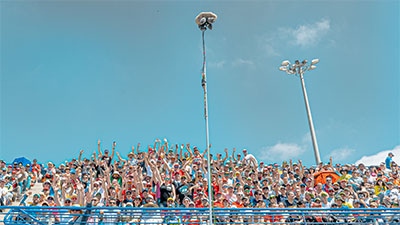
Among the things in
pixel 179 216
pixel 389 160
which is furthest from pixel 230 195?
pixel 389 160

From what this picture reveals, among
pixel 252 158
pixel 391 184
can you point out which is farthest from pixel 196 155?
pixel 391 184

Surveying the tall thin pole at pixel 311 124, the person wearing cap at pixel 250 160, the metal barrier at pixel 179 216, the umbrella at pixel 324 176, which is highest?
the tall thin pole at pixel 311 124

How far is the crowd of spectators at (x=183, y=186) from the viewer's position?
345 inches

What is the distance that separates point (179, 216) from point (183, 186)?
218cm

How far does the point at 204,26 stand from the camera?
6.34 m

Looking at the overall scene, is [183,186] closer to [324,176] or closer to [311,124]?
[324,176]

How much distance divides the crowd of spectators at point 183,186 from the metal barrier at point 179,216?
64 cm

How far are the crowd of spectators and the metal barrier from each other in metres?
0.64

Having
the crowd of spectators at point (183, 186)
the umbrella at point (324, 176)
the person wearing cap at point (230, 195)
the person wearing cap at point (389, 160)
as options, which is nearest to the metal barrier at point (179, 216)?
the crowd of spectators at point (183, 186)

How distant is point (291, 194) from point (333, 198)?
109 cm

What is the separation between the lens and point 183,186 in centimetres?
930

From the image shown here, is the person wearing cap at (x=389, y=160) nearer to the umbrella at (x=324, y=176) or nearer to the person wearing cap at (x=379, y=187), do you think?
the person wearing cap at (x=379, y=187)

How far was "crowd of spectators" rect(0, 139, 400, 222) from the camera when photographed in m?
8.77

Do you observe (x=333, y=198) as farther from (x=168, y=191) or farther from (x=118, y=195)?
(x=118, y=195)
